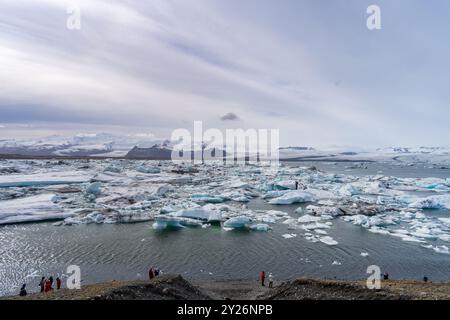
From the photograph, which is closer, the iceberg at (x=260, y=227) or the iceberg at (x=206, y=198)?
the iceberg at (x=260, y=227)

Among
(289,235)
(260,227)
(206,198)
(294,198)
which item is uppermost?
(206,198)

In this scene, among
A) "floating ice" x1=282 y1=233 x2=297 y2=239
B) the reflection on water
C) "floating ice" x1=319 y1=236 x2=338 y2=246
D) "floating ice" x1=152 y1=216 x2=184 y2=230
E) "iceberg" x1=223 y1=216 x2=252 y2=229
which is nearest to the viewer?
the reflection on water

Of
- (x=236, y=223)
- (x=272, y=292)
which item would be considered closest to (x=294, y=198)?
(x=236, y=223)

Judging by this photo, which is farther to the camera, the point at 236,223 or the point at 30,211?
the point at 30,211

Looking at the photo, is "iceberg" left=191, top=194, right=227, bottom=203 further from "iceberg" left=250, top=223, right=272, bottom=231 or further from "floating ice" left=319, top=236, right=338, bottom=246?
"floating ice" left=319, top=236, right=338, bottom=246

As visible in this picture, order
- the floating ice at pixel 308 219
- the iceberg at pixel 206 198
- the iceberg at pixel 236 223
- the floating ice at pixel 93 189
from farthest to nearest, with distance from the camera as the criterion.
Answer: the floating ice at pixel 93 189
the iceberg at pixel 206 198
the floating ice at pixel 308 219
the iceberg at pixel 236 223

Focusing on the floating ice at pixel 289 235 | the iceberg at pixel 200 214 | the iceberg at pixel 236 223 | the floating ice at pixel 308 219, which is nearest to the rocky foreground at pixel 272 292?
the floating ice at pixel 289 235

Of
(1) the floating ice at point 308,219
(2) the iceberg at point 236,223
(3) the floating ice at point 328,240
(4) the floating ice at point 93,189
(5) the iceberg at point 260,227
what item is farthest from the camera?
(4) the floating ice at point 93,189

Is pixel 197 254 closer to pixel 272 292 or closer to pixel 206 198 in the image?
pixel 272 292

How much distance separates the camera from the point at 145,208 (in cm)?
2309

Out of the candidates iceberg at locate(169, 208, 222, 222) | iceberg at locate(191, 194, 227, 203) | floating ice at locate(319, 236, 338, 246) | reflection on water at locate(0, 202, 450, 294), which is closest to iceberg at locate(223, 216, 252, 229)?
reflection on water at locate(0, 202, 450, 294)

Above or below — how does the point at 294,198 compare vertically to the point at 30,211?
below

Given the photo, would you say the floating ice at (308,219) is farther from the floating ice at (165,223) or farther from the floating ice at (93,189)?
the floating ice at (93,189)
